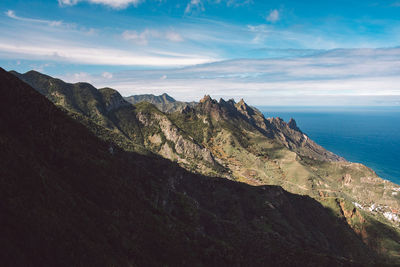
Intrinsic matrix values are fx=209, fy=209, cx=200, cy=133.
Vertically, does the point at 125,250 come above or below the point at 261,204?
above

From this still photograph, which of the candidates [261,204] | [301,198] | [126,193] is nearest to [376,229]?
[301,198]

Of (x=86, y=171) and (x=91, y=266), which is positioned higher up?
(x=86, y=171)

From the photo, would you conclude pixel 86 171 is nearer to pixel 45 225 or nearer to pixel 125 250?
pixel 125 250

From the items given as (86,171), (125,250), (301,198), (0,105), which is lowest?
(301,198)

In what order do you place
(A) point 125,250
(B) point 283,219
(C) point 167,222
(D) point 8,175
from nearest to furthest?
(D) point 8,175 → (A) point 125,250 → (C) point 167,222 → (B) point 283,219

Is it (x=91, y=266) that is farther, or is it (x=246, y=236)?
(x=246, y=236)

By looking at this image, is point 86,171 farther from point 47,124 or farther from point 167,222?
point 167,222

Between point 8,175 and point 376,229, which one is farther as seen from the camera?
point 376,229

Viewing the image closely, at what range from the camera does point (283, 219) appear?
122 metres

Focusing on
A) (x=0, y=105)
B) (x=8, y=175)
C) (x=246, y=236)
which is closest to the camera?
(x=8, y=175)

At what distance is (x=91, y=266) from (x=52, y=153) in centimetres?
2806

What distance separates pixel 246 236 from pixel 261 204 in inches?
1936

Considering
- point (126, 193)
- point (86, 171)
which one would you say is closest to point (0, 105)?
point (86, 171)

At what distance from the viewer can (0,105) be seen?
39.0 metres
